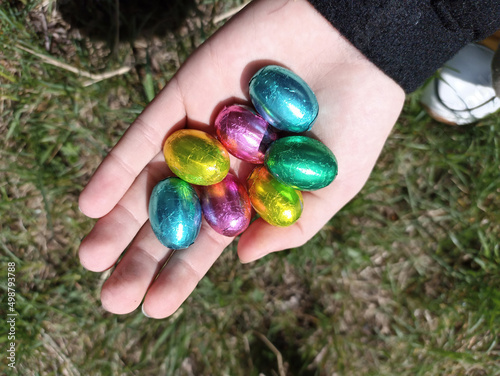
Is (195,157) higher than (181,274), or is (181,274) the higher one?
(195,157)

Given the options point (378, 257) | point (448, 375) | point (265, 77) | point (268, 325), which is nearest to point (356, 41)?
point (265, 77)

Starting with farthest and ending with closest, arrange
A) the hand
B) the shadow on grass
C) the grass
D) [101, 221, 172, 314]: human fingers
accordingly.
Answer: the shadow on grass < the grass < the hand < [101, 221, 172, 314]: human fingers

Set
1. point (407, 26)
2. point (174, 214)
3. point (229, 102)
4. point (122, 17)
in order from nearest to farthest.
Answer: point (174, 214)
point (407, 26)
point (229, 102)
point (122, 17)

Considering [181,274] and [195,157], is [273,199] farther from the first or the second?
[181,274]

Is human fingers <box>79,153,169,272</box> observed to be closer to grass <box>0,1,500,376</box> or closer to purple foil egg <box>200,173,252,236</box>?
purple foil egg <box>200,173,252,236</box>

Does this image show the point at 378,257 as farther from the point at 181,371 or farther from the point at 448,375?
the point at 181,371

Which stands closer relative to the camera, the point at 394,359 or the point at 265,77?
the point at 265,77

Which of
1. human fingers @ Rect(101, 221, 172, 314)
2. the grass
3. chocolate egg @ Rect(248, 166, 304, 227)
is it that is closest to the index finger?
human fingers @ Rect(101, 221, 172, 314)

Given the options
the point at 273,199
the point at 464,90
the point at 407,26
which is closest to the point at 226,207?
the point at 273,199
